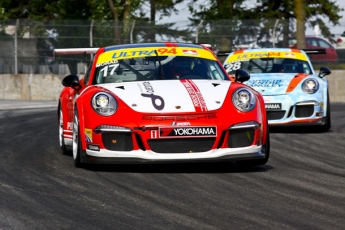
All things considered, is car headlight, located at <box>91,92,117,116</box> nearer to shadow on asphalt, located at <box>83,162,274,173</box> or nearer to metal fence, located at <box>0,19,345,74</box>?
shadow on asphalt, located at <box>83,162,274,173</box>

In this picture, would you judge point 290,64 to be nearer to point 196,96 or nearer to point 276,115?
point 276,115

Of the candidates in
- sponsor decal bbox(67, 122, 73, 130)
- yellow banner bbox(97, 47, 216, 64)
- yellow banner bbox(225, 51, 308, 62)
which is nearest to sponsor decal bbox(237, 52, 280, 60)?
yellow banner bbox(225, 51, 308, 62)

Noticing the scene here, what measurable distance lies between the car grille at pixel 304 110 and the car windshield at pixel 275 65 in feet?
4.34

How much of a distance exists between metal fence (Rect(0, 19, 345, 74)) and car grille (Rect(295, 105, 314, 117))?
498 inches

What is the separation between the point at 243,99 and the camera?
8648 mm

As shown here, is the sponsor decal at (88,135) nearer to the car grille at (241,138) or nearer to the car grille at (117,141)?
the car grille at (117,141)

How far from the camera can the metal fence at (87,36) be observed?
84.7ft

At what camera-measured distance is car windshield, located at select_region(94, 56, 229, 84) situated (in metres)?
9.50

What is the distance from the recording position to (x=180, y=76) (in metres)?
9.49

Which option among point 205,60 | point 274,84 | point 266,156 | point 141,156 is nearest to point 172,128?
point 141,156

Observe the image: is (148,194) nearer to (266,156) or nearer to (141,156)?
(141,156)

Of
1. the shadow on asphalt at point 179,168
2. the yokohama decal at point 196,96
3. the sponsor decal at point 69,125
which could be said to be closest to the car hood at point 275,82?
the sponsor decal at point 69,125

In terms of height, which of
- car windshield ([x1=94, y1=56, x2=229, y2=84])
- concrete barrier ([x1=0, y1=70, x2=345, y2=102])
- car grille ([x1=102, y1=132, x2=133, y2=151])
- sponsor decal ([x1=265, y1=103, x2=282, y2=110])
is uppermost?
car windshield ([x1=94, y1=56, x2=229, y2=84])

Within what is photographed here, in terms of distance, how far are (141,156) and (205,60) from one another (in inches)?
75.5
